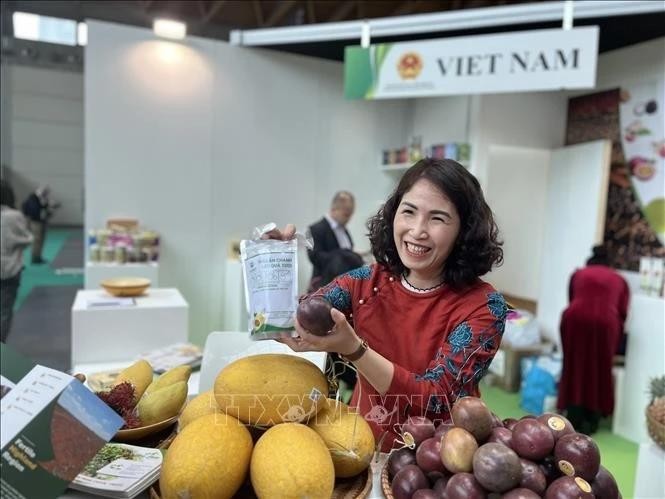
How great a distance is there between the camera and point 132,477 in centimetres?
81

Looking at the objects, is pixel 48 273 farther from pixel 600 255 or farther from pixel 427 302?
pixel 427 302

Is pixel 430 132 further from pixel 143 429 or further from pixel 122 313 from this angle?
pixel 143 429

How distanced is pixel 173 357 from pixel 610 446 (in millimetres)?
2921

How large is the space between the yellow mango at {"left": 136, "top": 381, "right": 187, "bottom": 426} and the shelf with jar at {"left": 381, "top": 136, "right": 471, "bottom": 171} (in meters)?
3.56

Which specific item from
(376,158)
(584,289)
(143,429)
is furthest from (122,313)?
(376,158)

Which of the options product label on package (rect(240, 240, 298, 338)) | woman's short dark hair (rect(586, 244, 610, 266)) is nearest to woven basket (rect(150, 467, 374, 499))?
product label on package (rect(240, 240, 298, 338))

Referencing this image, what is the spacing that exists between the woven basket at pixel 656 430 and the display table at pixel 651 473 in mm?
47

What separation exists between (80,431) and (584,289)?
136 inches

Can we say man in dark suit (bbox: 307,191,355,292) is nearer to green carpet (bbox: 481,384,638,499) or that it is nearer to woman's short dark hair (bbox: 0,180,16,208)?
green carpet (bbox: 481,384,638,499)

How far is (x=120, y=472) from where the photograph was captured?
832 millimetres

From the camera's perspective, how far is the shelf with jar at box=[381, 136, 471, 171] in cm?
462

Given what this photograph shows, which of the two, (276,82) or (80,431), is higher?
(276,82)

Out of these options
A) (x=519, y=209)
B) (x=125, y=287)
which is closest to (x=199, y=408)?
(x=125, y=287)

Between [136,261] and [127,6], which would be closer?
[136,261]
